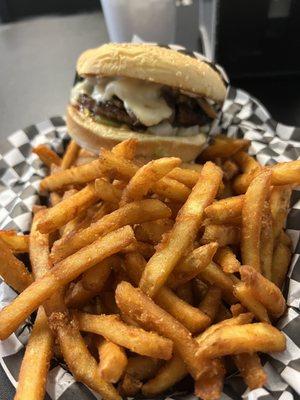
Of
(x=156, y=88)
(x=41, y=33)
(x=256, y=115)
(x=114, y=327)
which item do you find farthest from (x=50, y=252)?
(x=41, y=33)

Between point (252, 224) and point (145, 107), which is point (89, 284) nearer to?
point (252, 224)

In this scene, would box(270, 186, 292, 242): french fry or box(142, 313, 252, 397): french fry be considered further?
box(270, 186, 292, 242): french fry

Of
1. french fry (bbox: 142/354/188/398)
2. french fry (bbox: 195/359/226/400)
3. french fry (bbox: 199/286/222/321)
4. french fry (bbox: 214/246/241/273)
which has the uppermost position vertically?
french fry (bbox: 214/246/241/273)

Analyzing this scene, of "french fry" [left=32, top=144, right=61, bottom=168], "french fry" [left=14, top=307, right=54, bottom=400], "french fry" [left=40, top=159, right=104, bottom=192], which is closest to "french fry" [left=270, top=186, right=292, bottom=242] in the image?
"french fry" [left=40, top=159, right=104, bottom=192]

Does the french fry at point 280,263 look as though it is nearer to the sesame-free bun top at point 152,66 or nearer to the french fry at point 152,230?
the french fry at point 152,230

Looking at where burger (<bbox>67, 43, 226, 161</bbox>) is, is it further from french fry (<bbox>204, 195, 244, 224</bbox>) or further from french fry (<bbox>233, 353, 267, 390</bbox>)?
french fry (<bbox>233, 353, 267, 390</bbox>)

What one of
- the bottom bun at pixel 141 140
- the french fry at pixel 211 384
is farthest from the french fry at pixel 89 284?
the bottom bun at pixel 141 140

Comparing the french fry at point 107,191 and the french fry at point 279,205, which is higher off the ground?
the french fry at point 107,191

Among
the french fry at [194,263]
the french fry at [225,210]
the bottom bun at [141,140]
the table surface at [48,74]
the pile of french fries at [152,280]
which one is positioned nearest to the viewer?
the pile of french fries at [152,280]
